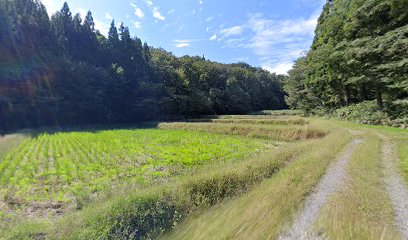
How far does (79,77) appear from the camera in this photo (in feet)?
140

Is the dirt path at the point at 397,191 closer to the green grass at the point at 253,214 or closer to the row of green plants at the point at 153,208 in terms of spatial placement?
the green grass at the point at 253,214

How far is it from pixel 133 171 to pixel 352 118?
2394 cm

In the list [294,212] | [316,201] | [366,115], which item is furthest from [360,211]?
[366,115]

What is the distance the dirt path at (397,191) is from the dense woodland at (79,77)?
4503 centimetres

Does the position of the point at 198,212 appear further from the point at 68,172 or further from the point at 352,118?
the point at 352,118

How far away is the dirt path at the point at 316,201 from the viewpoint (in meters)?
4.41

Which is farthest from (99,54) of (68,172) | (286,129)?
(68,172)

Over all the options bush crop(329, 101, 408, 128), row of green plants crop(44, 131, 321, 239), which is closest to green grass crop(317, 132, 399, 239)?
row of green plants crop(44, 131, 321, 239)

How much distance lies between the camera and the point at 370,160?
29.9 ft

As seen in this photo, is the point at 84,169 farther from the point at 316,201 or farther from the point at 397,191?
the point at 397,191

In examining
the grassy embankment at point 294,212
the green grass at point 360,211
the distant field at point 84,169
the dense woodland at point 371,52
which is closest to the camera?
the green grass at point 360,211

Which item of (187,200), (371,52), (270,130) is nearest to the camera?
(187,200)

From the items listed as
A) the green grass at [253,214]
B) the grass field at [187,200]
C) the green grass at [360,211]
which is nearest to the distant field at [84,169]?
the grass field at [187,200]

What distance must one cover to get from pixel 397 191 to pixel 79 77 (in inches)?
1838
